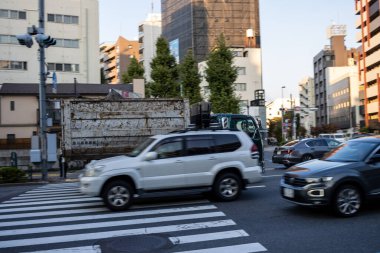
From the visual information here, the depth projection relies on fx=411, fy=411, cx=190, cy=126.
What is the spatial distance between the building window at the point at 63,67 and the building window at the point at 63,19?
5.44 m

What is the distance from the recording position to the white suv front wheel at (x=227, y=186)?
1078 cm

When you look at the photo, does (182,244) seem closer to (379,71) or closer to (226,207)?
(226,207)

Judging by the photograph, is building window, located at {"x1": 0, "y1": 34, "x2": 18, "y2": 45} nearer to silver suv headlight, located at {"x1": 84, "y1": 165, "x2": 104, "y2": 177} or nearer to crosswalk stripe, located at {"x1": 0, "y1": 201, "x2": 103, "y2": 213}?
crosswalk stripe, located at {"x1": 0, "y1": 201, "x2": 103, "y2": 213}

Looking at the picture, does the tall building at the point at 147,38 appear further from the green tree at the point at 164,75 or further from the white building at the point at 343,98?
the green tree at the point at 164,75

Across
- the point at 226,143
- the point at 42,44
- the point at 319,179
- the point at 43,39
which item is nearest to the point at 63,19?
the point at 42,44

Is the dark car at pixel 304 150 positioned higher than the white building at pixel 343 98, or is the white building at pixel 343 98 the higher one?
the white building at pixel 343 98

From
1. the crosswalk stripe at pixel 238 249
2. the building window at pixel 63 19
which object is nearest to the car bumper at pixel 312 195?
the crosswalk stripe at pixel 238 249

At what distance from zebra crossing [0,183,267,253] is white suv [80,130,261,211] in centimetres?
53

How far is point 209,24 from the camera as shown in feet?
285

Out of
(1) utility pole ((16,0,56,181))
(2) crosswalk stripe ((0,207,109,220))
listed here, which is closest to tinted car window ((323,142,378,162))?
(2) crosswalk stripe ((0,207,109,220))

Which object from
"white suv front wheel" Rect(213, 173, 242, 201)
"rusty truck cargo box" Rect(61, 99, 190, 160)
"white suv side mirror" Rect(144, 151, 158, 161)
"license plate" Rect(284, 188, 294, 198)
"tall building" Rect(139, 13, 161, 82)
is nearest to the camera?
"license plate" Rect(284, 188, 294, 198)

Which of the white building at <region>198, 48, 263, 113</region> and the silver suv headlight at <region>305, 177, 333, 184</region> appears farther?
the white building at <region>198, 48, 263, 113</region>

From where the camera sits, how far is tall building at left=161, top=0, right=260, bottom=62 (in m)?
86.0

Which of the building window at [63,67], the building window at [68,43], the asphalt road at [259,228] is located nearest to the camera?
the asphalt road at [259,228]
